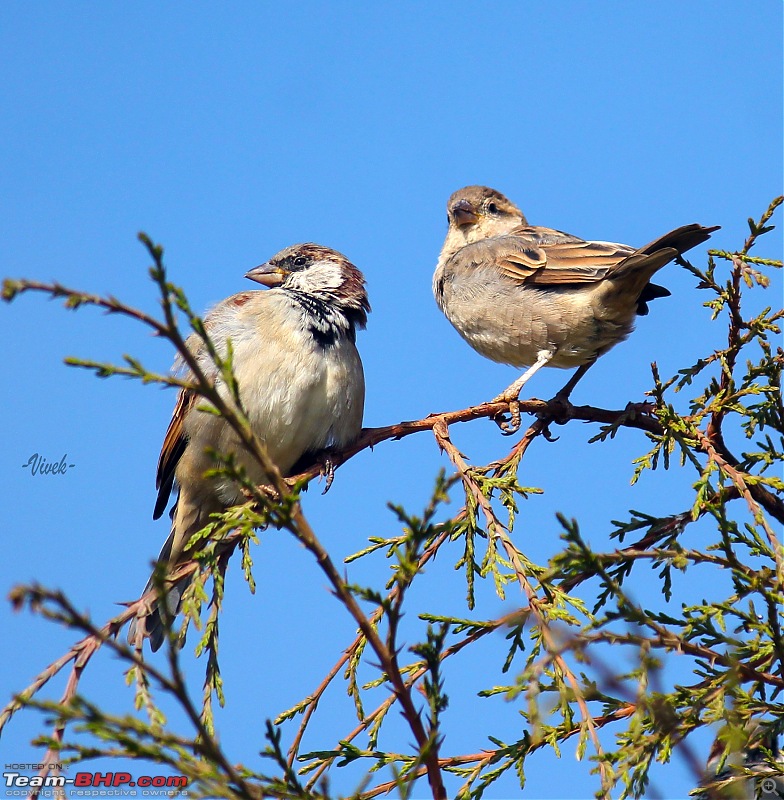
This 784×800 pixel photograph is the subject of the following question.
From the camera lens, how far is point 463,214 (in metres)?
7.10

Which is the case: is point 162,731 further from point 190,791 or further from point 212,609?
point 212,609

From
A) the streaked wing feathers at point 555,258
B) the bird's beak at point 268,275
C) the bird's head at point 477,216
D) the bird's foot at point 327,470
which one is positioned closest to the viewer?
the bird's foot at point 327,470

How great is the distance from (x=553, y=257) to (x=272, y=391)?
6.54 feet

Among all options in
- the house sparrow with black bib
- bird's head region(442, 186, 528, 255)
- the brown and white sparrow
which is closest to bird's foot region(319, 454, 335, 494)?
the brown and white sparrow

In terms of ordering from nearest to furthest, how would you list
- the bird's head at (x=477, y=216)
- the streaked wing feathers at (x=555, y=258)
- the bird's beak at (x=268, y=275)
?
1. the streaked wing feathers at (x=555, y=258)
2. the bird's beak at (x=268, y=275)
3. the bird's head at (x=477, y=216)

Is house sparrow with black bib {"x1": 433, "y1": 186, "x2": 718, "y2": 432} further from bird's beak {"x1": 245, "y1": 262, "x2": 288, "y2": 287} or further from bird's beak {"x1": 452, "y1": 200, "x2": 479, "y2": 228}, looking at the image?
bird's beak {"x1": 245, "y1": 262, "x2": 288, "y2": 287}

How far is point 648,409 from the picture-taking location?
3916mm

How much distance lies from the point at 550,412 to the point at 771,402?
1.07m

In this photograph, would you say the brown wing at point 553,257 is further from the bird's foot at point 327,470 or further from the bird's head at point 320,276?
the bird's foot at point 327,470

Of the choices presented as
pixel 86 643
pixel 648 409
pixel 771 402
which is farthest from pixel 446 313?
pixel 86 643

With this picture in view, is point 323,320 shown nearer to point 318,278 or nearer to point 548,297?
point 318,278

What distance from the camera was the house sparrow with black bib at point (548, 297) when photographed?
17.5 ft

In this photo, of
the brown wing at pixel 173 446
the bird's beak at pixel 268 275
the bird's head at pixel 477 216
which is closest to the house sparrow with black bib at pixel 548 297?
the bird's head at pixel 477 216

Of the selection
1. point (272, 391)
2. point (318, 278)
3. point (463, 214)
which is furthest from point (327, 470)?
point (463, 214)
